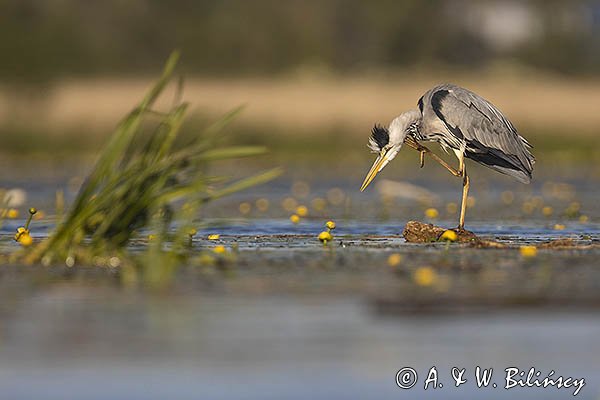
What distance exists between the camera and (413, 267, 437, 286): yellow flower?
21.4 ft

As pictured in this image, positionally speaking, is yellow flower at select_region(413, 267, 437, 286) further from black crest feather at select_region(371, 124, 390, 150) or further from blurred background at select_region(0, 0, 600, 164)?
blurred background at select_region(0, 0, 600, 164)

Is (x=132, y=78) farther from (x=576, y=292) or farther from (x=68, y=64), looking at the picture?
(x=576, y=292)

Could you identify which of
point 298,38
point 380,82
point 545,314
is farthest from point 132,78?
point 545,314

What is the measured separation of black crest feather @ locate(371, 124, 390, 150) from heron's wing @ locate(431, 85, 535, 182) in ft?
1.62

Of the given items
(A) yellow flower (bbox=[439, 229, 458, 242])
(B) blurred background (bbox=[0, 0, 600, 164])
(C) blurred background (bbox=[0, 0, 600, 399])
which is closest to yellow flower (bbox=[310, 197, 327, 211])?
(C) blurred background (bbox=[0, 0, 600, 399])

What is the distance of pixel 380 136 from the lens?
9867 mm

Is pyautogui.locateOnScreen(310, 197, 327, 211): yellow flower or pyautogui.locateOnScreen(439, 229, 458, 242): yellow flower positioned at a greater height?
pyautogui.locateOnScreen(310, 197, 327, 211): yellow flower

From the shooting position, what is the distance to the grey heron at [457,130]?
9.95 metres

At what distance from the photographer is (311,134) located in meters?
22.2

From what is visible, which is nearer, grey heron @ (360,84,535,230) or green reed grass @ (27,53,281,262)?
green reed grass @ (27,53,281,262)

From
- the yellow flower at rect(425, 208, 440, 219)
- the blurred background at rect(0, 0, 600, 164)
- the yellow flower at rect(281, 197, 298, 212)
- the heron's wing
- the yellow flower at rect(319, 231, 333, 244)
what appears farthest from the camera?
→ the blurred background at rect(0, 0, 600, 164)

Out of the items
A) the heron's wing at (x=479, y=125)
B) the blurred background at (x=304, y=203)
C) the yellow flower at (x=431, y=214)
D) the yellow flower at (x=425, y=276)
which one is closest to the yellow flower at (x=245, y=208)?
the blurred background at (x=304, y=203)

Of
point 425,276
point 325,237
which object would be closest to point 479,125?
point 325,237

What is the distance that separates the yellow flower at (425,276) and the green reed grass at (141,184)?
926 millimetres
